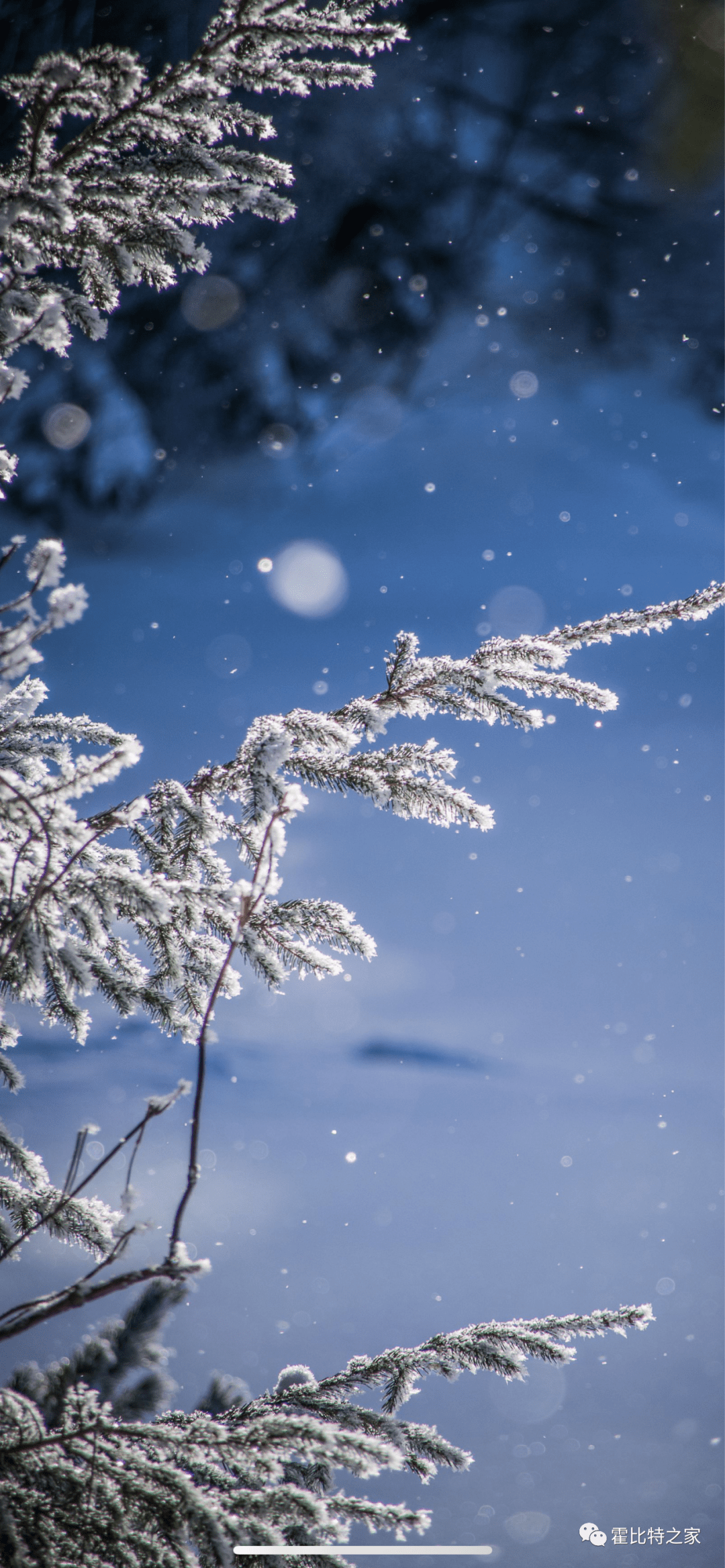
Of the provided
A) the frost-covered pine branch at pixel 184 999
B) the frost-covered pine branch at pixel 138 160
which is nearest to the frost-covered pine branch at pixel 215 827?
the frost-covered pine branch at pixel 184 999

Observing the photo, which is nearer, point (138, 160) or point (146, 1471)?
point (146, 1471)

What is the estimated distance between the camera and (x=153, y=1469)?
73.5 inches

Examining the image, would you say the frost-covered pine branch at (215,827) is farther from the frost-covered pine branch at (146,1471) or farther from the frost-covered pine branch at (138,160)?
the frost-covered pine branch at (138,160)

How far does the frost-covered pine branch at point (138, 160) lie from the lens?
2.16 m

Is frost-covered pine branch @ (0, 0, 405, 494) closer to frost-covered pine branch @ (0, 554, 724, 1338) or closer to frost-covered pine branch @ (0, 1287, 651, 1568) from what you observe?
frost-covered pine branch @ (0, 554, 724, 1338)

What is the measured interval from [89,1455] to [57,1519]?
0.15m

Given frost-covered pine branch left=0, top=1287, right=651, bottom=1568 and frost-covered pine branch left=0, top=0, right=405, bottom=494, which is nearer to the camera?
frost-covered pine branch left=0, top=1287, right=651, bottom=1568

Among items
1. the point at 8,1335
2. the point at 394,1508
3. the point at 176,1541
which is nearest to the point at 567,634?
the point at 8,1335

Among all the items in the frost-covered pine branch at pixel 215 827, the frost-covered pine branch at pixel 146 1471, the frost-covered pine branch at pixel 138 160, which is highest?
the frost-covered pine branch at pixel 138 160

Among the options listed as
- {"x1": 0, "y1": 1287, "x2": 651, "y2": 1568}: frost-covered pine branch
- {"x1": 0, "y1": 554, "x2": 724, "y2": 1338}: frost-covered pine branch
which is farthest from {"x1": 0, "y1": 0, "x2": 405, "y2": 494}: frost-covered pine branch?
{"x1": 0, "y1": 1287, "x2": 651, "y2": 1568}: frost-covered pine branch

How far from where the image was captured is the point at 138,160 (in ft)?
8.14

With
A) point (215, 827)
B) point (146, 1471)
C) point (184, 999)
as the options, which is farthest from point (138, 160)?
point (146, 1471)

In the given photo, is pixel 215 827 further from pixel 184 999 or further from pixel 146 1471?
pixel 146 1471

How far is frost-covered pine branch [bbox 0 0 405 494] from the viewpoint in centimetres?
216
